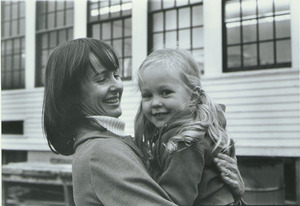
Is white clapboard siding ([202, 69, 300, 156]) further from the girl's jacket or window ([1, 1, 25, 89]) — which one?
window ([1, 1, 25, 89])

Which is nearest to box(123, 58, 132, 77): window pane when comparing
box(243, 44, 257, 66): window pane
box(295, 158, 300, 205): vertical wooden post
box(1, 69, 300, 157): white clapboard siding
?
box(1, 69, 300, 157): white clapboard siding

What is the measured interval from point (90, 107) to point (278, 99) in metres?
5.31

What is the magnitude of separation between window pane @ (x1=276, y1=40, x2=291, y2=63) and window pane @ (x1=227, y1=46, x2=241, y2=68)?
2.15ft

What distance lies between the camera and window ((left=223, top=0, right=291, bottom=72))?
20.9 ft

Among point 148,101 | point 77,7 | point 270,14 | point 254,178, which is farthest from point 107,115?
point 77,7

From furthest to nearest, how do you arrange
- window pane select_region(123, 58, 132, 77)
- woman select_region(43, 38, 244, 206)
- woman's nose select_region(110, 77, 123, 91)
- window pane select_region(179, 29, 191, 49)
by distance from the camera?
window pane select_region(123, 58, 132, 77) < window pane select_region(179, 29, 191, 49) < woman's nose select_region(110, 77, 123, 91) < woman select_region(43, 38, 244, 206)

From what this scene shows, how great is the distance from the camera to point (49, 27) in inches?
375

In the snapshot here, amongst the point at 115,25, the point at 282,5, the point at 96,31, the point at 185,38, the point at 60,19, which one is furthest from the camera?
the point at 60,19

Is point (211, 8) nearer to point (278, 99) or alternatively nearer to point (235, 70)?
point (235, 70)

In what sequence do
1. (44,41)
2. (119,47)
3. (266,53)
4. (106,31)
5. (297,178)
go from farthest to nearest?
(44,41) < (106,31) < (119,47) < (266,53) < (297,178)

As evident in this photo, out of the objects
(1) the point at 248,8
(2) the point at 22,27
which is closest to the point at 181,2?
(1) the point at 248,8

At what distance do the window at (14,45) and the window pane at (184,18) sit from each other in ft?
13.7

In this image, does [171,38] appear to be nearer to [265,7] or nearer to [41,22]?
[265,7]

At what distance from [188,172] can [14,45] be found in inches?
366
